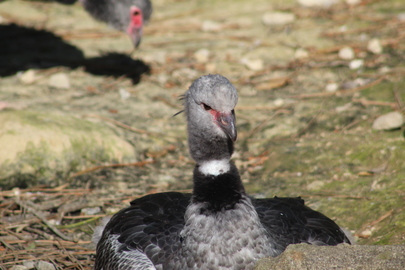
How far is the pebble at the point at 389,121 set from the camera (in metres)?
5.06

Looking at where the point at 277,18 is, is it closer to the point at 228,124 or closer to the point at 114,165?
the point at 114,165

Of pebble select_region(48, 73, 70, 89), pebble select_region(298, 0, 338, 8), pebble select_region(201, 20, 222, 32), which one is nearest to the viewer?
pebble select_region(48, 73, 70, 89)

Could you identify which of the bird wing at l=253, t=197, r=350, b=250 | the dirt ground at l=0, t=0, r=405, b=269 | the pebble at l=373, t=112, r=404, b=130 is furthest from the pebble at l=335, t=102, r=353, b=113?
the bird wing at l=253, t=197, r=350, b=250

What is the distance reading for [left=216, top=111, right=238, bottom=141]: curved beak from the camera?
9.95ft

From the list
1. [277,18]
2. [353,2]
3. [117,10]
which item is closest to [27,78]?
[117,10]

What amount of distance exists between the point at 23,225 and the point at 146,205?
4.01ft

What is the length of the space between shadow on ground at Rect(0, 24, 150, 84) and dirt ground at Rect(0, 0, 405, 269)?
29mm

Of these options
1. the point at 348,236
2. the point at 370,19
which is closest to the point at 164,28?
the point at 370,19

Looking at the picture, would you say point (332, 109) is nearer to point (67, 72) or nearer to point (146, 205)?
point (146, 205)

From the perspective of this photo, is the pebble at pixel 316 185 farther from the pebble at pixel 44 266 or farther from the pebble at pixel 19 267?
the pebble at pixel 19 267

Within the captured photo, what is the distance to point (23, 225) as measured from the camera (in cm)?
438

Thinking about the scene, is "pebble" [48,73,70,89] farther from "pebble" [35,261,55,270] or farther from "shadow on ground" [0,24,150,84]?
"pebble" [35,261,55,270]

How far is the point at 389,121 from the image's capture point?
5.10 meters

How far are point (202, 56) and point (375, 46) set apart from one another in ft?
8.25
